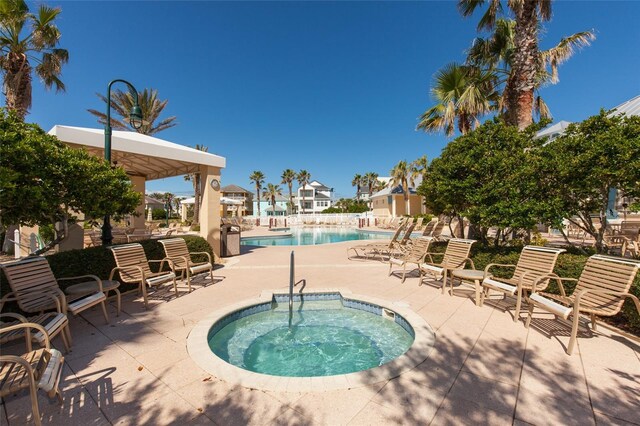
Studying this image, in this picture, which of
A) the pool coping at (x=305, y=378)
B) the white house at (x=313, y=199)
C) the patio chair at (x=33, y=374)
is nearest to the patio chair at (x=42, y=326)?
the patio chair at (x=33, y=374)

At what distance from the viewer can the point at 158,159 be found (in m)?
9.32

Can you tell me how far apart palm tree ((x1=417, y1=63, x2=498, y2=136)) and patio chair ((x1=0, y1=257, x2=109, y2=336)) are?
11737 millimetres

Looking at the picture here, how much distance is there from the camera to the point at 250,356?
3.74 metres

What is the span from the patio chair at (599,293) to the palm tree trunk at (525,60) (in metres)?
5.71

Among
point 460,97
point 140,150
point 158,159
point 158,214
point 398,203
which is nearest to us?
point 140,150

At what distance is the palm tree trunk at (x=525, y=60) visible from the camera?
25.2 feet

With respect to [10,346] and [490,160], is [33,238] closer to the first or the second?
[10,346]

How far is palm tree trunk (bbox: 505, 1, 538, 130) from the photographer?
25.2 feet

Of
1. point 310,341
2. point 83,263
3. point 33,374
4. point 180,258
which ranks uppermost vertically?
point 83,263

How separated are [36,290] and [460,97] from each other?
1261cm

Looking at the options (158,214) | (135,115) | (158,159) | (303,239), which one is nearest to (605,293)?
(135,115)

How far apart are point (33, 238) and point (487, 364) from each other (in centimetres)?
1060

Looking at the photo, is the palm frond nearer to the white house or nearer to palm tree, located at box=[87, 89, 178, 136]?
palm tree, located at box=[87, 89, 178, 136]

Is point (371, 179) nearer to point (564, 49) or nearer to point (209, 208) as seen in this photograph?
point (564, 49)
